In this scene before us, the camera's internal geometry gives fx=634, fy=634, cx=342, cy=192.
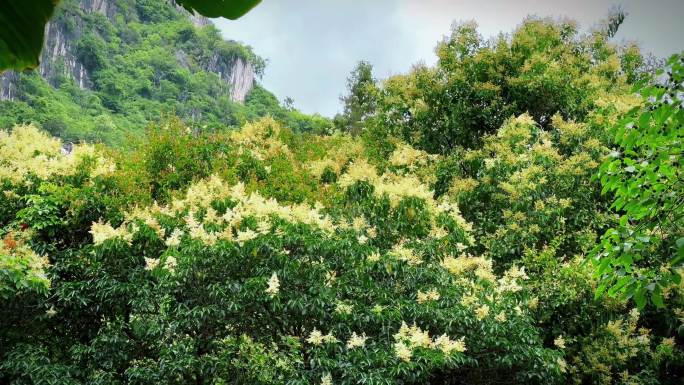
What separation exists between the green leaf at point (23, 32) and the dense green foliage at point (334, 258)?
12.0 feet

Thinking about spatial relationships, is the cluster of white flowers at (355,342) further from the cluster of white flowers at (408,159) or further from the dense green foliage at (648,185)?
the cluster of white flowers at (408,159)

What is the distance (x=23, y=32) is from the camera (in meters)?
0.52

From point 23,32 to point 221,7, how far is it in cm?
16

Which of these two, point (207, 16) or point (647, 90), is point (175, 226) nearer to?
point (647, 90)

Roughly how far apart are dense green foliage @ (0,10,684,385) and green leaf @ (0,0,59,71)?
3670 millimetres

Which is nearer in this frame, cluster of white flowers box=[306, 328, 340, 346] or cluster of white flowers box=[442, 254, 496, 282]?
cluster of white flowers box=[306, 328, 340, 346]

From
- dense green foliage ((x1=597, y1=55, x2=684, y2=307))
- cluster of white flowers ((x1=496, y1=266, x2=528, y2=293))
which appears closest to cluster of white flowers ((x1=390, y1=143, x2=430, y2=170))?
cluster of white flowers ((x1=496, y1=266, x2=528, y2=293))

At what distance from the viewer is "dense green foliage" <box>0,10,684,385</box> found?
19.7ft

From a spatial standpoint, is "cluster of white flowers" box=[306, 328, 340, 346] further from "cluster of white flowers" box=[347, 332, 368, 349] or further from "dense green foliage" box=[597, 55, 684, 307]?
"dense green foliage" box=[597, 55, 684, 307]

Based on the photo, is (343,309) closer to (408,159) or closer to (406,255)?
(406,255)

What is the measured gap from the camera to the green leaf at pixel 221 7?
54 centimetres

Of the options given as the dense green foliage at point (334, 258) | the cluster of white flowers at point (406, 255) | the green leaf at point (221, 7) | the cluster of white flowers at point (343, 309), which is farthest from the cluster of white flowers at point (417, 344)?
the green leaf at point (221, 7)

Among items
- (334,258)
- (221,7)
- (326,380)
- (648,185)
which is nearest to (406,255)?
(334,258)

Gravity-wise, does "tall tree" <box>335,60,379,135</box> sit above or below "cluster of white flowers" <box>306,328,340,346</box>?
above
